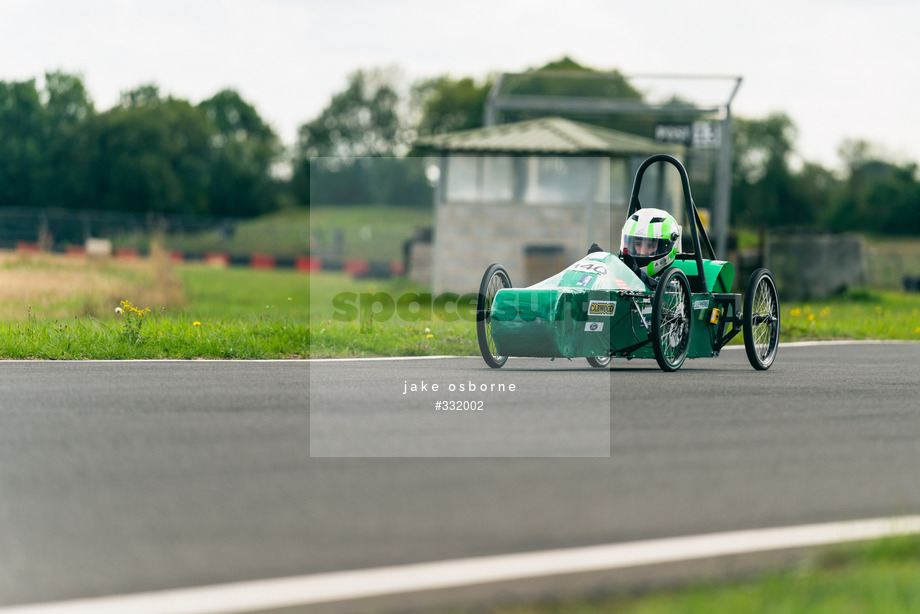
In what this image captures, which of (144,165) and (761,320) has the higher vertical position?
(144,165)

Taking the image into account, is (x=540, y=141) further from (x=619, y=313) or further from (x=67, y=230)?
(x=67, y=230)

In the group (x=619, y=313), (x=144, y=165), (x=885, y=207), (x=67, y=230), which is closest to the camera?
(x=619, y=313)

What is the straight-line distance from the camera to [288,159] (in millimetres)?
104500

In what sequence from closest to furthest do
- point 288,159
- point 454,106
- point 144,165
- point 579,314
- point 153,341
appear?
point 579,314, point 153,341, point 144,165, point 454,106, point 288,159

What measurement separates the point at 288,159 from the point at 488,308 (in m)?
96.0

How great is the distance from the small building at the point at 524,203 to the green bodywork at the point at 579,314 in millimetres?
17036

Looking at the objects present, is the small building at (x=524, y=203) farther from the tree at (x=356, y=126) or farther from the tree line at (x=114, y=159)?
the tree at (x=356, y=126)

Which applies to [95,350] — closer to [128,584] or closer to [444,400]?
[444,400]

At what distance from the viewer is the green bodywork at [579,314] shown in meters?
9.96

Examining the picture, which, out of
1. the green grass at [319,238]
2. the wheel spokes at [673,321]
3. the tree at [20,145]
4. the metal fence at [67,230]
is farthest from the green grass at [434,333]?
the tree at [20,145]

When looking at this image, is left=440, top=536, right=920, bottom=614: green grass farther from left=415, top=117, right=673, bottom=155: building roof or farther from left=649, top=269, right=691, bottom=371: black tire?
left=415, top=117, right=673, bottom=155: building roof

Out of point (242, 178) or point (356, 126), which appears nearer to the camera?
point (242, 178)

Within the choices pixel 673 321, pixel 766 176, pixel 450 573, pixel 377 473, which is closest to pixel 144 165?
pixel 766 176

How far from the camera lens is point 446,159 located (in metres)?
28.7
